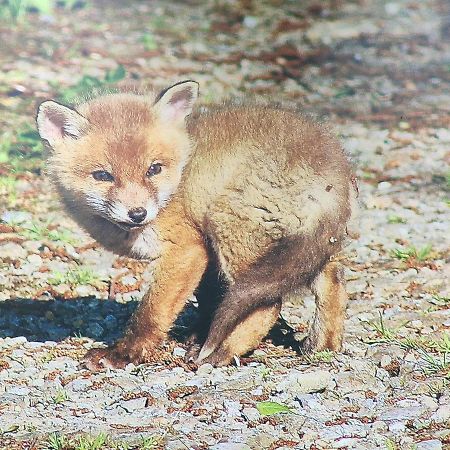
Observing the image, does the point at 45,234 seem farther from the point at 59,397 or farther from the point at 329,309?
the point at 329,309

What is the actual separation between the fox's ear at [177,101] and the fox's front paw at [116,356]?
1.40 m

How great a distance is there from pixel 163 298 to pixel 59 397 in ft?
2.74

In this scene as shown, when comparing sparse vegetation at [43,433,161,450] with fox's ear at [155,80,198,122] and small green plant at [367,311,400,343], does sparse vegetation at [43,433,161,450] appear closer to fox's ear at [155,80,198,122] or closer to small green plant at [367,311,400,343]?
small green plant at [367,311,400,343]

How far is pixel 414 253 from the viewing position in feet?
22.2

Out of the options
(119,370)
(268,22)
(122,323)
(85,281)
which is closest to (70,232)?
(85,281)

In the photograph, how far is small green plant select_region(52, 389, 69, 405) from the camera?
475 cm

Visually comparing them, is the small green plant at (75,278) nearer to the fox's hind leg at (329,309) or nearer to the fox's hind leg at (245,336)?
the fox's hind leg at (245,336)

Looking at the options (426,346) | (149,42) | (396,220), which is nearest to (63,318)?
(426,346)

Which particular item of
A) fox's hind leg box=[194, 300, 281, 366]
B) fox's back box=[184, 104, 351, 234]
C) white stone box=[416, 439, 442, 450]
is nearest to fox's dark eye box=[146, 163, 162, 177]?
fox's back box=[184, 104, 351, 234]

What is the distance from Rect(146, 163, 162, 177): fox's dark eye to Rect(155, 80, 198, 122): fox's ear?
0.36 m

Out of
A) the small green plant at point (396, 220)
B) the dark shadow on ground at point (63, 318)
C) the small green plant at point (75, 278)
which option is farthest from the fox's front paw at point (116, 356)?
the small green plant at point (396, 220)

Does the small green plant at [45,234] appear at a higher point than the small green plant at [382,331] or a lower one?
lower

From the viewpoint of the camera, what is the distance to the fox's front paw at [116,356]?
5.18m

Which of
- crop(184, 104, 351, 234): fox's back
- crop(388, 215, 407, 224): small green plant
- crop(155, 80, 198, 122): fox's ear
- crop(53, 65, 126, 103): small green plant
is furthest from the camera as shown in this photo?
crop(53, 65, 126, 103): small green plant
